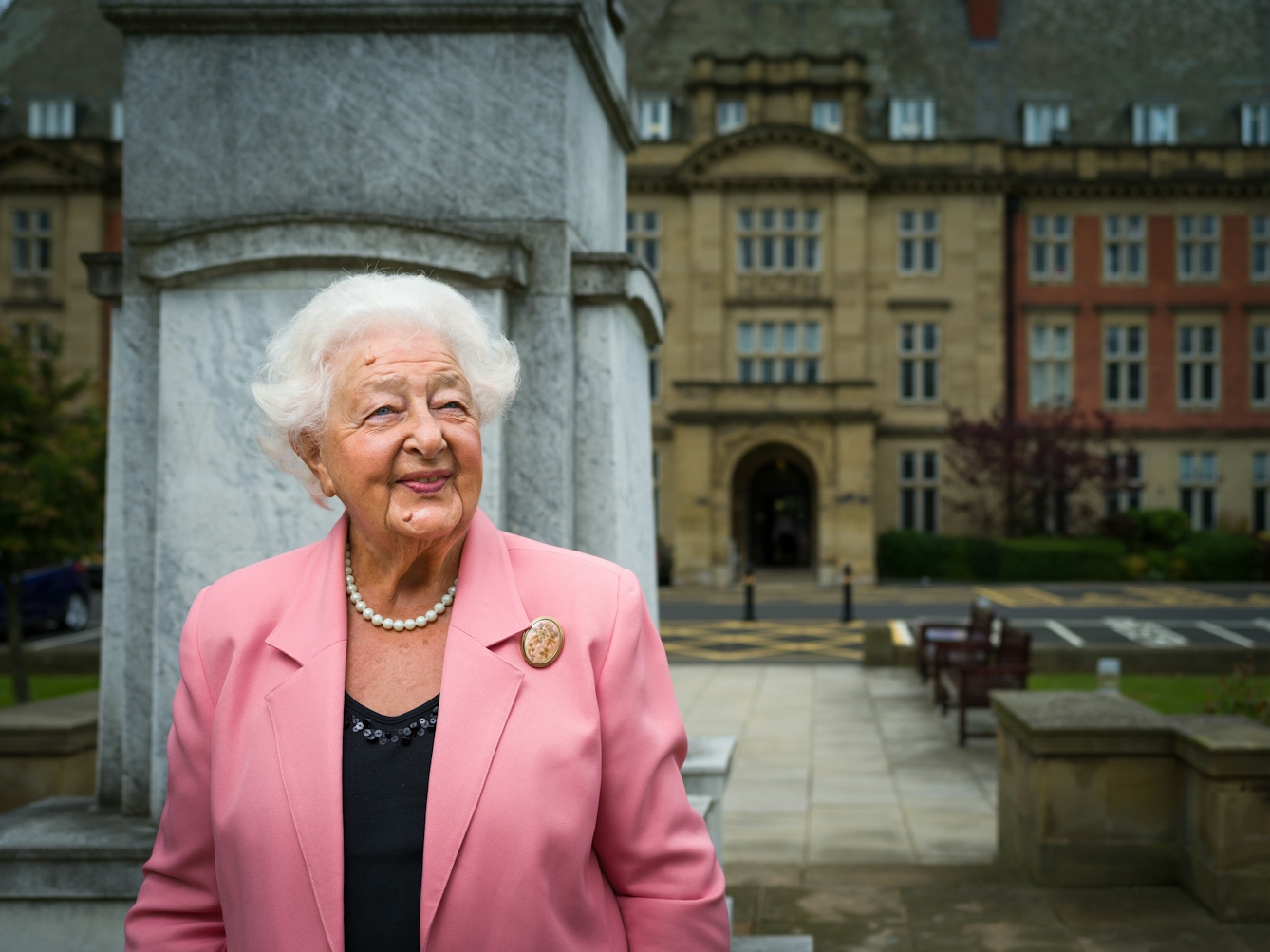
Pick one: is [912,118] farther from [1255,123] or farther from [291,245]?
[291,245]

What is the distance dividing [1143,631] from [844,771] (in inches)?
459

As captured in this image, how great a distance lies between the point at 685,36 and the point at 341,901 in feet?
125

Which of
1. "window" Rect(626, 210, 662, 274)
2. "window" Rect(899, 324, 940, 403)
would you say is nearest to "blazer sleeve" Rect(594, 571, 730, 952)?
"window" Rect(626, 210, 662, 274)

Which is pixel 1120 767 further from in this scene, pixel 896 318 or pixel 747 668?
pixel 896 318

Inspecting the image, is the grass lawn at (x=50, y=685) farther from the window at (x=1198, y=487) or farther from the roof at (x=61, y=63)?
the window at (x=1198, y=487)

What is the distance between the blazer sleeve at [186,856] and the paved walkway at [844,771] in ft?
15.3

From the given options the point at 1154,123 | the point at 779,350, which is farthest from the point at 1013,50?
the point at 779,350

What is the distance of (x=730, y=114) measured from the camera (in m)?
34.4

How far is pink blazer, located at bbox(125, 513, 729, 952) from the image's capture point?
73.1 inches

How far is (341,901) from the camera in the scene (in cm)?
187

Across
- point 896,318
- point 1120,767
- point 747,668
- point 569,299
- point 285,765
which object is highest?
point 896,318

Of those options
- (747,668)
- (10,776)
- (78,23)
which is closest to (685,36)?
(78,23)

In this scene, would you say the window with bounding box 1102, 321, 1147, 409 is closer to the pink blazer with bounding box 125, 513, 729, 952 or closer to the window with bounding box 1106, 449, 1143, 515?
the window with bounding box 1106, 449, 1143, 515

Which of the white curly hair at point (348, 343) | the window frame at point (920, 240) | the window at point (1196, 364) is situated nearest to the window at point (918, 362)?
the window frame at point (920, 240)
